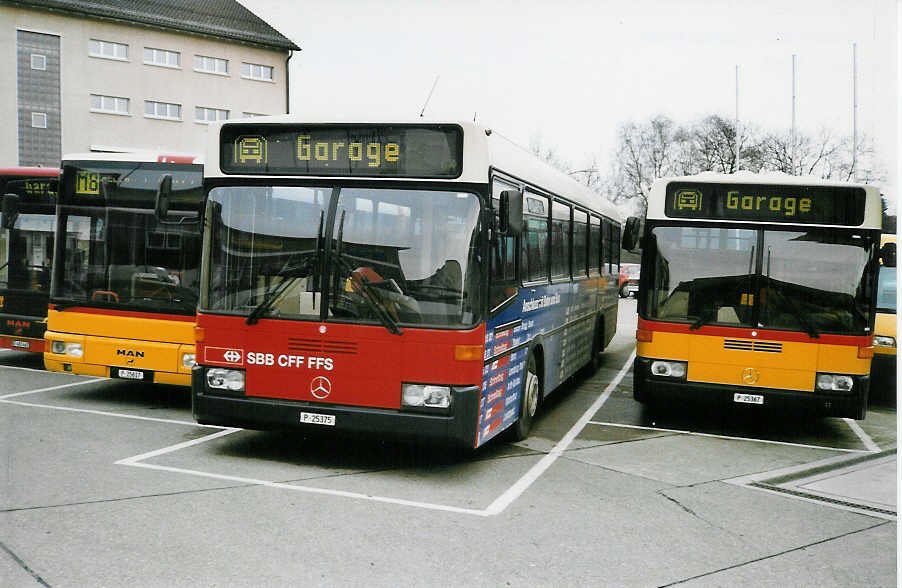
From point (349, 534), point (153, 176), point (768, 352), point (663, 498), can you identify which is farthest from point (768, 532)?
point (153, 176)

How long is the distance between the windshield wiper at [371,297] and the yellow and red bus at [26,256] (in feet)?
21.8

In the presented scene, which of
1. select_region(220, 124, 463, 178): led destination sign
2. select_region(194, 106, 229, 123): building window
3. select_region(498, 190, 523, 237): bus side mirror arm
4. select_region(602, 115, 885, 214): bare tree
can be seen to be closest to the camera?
select_region(220, 124, 463, 178): led destination sign

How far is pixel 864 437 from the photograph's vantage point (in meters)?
9.99

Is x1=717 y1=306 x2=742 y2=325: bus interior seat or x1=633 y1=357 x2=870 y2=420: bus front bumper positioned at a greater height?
x1=717 y1=306 x2=742 y2=325: bus interior seat

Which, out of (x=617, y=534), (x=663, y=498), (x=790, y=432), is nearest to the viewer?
(x=617, y=534)

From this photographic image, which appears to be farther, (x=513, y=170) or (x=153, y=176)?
(x=153, y=176)

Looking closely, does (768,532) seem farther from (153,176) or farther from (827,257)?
(153,176)

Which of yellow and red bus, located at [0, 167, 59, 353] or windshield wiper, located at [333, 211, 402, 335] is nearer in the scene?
windshield wiper, located at [333, 211, 402, 335]

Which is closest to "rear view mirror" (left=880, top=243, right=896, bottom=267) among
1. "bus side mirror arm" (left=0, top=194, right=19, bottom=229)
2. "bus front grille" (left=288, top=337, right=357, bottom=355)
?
"bus front grille" (left=288, top=337, right=357, bottom=355)

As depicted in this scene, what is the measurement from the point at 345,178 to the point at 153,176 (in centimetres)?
350

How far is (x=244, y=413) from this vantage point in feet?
22.7

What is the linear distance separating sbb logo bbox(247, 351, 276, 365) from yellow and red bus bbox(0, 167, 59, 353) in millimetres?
5990

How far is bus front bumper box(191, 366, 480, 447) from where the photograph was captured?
655 cm

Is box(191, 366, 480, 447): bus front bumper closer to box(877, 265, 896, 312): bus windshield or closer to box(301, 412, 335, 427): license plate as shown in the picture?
box(301, 412, 335, 427): license plate
